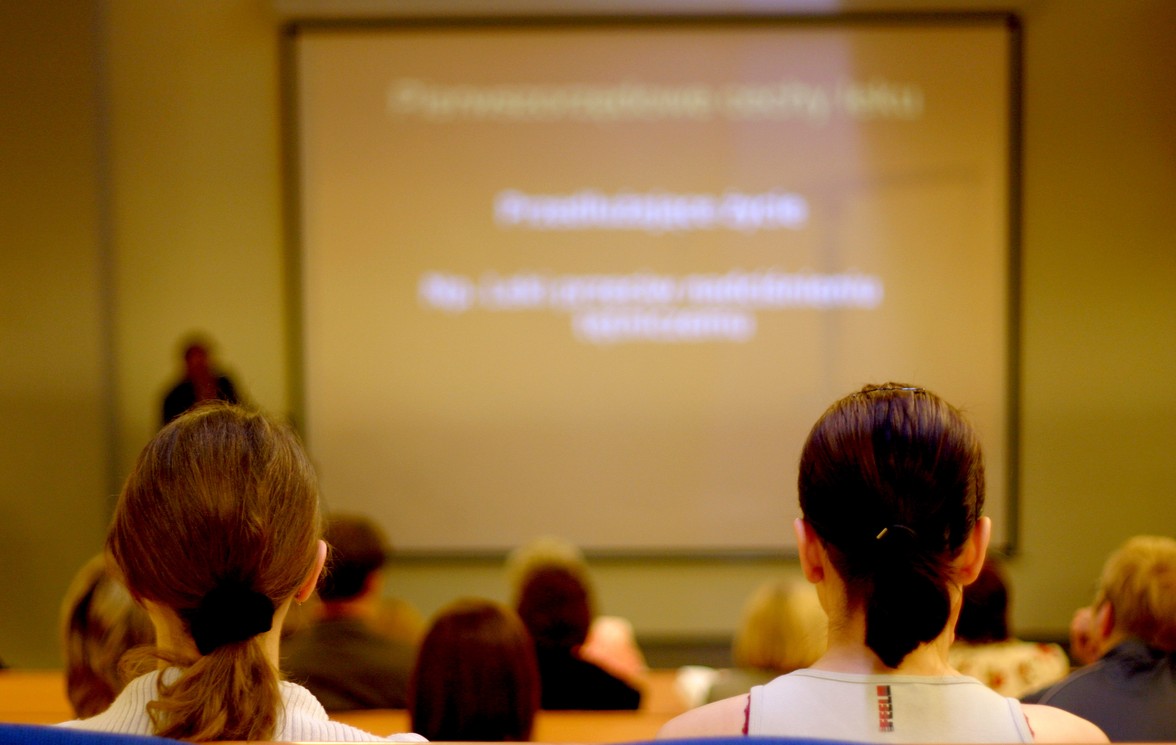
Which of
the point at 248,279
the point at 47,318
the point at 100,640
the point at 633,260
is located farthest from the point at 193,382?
the point at 100,640

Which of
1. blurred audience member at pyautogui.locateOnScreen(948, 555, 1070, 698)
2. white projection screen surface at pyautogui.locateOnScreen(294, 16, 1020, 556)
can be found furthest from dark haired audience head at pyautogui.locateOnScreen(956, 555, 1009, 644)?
white projection screen surface at pyautogui.locateOnScreen(294, 16, 1020, 556)

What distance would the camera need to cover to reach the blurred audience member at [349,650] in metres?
2.38

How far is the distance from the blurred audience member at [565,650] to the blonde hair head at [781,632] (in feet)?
1.03

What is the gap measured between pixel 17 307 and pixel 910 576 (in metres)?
4.73

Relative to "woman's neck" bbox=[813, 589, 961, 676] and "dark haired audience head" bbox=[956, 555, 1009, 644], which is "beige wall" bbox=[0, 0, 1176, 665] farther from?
"woman's neck" bbox=[813, 589, 961, 676]

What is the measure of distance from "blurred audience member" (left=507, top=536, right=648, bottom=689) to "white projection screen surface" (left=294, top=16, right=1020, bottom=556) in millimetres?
1572

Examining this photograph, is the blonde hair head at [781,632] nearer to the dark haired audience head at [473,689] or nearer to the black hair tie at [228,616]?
the dark haired audience head at [473,689]

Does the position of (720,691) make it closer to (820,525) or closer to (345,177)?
(820,525)

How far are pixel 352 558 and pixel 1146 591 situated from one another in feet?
5.75

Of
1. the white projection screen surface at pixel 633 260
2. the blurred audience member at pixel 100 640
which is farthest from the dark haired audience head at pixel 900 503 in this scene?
the white projection screen surface at pixel 633 260

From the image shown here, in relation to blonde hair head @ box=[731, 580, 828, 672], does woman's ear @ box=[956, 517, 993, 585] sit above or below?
above

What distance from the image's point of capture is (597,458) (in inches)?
198

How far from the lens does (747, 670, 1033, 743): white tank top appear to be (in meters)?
1.07

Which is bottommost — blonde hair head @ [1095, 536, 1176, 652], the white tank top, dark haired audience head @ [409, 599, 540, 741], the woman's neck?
dark haired audience head @ [409, 599, 540, 741]
